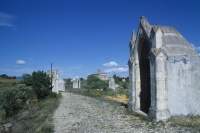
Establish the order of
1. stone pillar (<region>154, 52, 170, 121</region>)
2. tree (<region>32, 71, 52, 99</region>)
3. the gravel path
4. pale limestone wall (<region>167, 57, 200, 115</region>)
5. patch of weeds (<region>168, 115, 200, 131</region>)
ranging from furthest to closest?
tree (<region>32, 71, 52, 99</region>) < pale limestone wall (<region>167, 57, 200, 115</region>) < stone pillar (<region>154, 52, 170, 121</region>) < patch of weeds (<region>168, 115, 200, 131</region>) < the gravel path

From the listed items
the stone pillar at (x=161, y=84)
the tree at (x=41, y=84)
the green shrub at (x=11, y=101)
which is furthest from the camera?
the tree at (x=41, y=84)

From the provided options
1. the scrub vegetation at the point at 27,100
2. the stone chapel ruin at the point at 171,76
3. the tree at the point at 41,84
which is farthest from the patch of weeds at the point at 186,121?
the tree at the point at 41,84

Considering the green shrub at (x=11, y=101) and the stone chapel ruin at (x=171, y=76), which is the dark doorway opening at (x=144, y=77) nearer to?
the stone chapel ruin at (x=171, y=76)

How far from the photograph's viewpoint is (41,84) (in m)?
→ 28.2

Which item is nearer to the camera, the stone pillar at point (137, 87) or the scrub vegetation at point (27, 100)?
the stone pillar at point (137, 87)

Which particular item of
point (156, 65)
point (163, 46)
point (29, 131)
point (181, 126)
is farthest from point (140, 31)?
point (29, 131)

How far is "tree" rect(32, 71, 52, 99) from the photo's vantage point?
2799 centimetres

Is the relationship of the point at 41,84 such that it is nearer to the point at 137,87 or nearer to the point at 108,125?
the point at 137,87

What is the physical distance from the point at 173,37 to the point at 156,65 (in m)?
2.82

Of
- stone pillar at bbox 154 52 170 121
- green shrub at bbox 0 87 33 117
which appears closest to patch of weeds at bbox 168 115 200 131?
stone pillar at bbox 154 52 170 121

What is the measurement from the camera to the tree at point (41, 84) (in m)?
28.0

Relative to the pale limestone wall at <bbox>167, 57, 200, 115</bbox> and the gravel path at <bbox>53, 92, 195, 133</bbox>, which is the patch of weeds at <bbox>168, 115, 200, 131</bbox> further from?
the gravel path at <bbox>53, 92, 195, 133</bbox>

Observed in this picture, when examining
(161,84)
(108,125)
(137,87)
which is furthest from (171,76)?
(108,125)

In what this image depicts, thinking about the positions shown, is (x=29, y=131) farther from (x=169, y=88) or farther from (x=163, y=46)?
(x=163, y=46)
